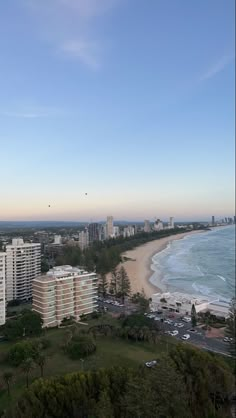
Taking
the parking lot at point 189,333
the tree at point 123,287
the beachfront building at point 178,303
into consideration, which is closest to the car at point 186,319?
the parking lot at point 189,333

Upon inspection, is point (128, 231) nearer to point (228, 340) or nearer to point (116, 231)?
point (116, 231)

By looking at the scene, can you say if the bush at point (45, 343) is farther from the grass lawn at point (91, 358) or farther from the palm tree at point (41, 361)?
the palm tree at point (41, 361)

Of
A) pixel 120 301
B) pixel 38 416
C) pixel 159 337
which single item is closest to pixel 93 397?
pixel 38 416

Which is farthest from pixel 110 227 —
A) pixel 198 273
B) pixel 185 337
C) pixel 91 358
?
pixel 91 358

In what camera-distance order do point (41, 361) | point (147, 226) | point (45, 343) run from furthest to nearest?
point (147, 226)
point (45, 343)
point (41, 361)

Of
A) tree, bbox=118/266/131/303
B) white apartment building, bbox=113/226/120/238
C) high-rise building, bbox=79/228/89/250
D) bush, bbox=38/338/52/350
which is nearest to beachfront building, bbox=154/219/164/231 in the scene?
white apartment building, bbox=113/226/120/238

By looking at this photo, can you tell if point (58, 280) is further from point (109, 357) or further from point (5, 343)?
point (109, 357)

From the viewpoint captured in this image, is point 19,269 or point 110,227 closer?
point 19,269
